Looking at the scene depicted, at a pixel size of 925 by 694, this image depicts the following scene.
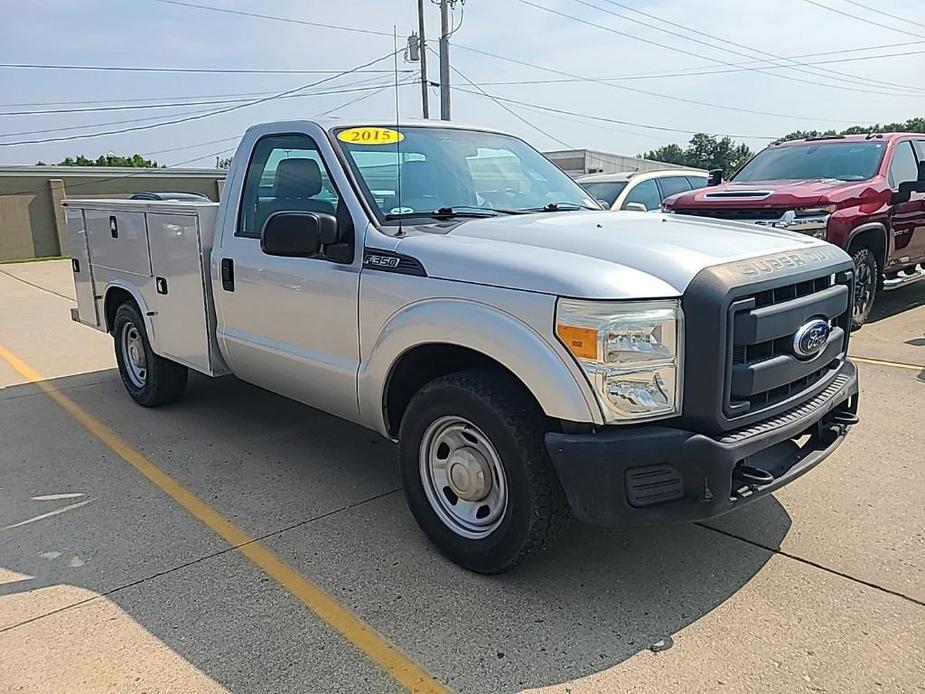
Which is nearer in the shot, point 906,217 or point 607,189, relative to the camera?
point 906,217

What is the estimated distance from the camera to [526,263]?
302 centimetres

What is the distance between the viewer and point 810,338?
3.20m

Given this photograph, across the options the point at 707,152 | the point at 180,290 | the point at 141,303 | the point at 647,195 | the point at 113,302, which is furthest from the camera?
the point at 707,152

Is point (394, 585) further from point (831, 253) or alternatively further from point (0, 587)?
point (831, 253)

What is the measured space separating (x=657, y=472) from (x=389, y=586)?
4.23ft

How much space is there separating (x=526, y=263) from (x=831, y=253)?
1.58 m

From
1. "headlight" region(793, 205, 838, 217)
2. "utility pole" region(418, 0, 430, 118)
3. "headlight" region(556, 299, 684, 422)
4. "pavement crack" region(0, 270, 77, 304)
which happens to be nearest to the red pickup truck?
"headlight" region(793, 205, 838, 217)

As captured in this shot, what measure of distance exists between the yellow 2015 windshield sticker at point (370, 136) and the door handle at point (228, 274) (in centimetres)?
A: 108

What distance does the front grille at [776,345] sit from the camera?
289 centimetres

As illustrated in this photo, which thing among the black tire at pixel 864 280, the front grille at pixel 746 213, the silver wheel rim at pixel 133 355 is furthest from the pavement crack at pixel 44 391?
the black tire at pixel 864 280

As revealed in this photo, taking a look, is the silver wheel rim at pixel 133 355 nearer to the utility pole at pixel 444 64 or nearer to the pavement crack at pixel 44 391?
the pavement crack at pixel 44 391

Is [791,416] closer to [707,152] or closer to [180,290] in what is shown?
[180,290]

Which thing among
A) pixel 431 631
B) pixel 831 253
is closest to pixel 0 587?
pixel 431 631

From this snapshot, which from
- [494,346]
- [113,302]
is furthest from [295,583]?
[113,302]
